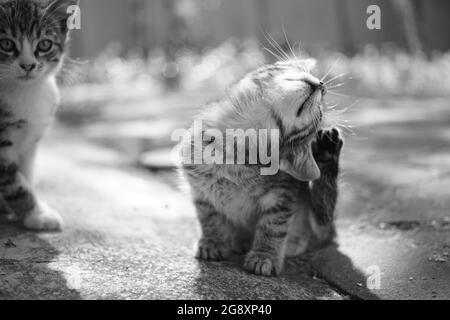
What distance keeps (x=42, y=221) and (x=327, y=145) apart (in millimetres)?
1091

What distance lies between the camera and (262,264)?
1.69 m

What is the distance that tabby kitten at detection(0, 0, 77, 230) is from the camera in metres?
1.89

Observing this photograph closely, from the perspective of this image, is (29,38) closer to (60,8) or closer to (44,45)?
(44,45)

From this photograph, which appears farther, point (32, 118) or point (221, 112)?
point (32, 118)

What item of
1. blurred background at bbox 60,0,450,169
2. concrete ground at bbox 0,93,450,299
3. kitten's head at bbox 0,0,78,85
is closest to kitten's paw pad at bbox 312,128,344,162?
concrete ground at bbox 0,93,450,299

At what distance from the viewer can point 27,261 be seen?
5.25ft

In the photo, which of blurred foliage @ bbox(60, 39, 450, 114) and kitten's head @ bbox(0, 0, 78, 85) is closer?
kitten's head @ bbox(0, 0, 78, 85)

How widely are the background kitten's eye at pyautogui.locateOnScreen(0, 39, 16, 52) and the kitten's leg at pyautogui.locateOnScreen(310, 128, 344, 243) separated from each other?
45.9 inches

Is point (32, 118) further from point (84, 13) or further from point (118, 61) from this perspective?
point (84, 13)

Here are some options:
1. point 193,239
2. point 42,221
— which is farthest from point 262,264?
point 42,221

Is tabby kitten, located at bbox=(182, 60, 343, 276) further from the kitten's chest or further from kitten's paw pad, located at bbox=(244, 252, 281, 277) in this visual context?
the kitten's chest

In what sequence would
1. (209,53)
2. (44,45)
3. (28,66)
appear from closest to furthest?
(28,66) < (44,45) < (209,53)
